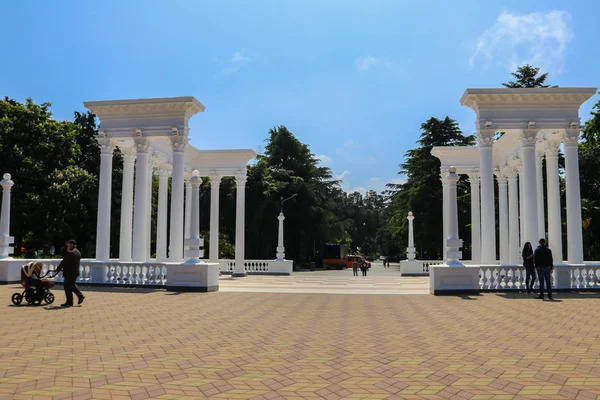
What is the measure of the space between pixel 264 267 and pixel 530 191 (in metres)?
19.2

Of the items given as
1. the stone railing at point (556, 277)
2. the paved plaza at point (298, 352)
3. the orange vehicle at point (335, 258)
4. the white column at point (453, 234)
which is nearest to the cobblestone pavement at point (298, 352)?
the paved plaza at point (298, 352)

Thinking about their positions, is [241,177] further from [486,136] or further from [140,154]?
[486,136]

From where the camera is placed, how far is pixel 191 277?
61.2 ft

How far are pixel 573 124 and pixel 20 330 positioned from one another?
65.6ft

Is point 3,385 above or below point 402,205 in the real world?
below

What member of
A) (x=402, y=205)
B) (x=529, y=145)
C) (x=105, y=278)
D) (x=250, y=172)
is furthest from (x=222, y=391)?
(x=402, y=205)

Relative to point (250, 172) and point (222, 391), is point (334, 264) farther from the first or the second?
point (222, 391)

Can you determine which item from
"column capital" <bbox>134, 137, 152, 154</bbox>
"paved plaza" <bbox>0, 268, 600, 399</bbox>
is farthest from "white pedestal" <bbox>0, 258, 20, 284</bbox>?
"paved plaza" <bbox>0, 268, 600, 399</bbox>

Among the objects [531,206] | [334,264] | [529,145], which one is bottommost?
[334,264]

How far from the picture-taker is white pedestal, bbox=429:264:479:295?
17812mm

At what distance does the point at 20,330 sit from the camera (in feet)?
30.1

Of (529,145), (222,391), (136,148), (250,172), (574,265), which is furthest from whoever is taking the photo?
(250,172)

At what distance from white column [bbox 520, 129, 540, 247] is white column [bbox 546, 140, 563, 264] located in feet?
3.73

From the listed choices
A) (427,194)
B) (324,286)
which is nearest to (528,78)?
(427,194)
